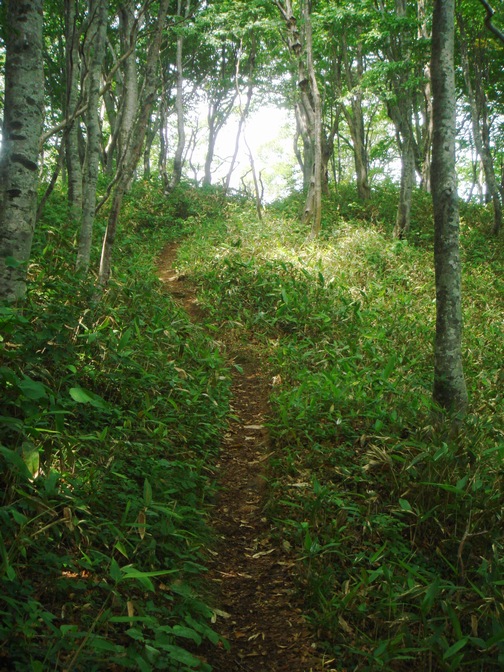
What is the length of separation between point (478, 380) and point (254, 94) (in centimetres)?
2302

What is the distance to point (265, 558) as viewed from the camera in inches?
145

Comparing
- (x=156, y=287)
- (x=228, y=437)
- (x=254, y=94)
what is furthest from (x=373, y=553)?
(x=254, y=94)

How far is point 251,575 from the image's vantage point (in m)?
3.50

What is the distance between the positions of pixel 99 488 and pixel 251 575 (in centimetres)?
134

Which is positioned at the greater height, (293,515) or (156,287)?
(156,287)

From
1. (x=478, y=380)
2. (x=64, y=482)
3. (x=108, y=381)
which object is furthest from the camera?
(x=478, y=380)

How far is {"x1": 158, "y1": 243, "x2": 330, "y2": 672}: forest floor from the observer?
2.84 meters

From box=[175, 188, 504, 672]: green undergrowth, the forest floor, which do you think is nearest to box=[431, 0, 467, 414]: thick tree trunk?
box=[175, 188, 504, 672]: green undergrowth

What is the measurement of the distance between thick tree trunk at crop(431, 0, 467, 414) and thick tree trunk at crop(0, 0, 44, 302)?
4.06 meters

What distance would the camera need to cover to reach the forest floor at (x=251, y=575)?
2.84m

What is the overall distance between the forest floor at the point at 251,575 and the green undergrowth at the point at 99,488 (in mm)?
187

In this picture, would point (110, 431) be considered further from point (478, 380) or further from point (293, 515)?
point (478, 380)

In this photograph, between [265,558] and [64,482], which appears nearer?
[64,482]

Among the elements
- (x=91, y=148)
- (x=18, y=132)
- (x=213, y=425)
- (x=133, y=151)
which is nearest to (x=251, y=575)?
(x=213, y=425)
